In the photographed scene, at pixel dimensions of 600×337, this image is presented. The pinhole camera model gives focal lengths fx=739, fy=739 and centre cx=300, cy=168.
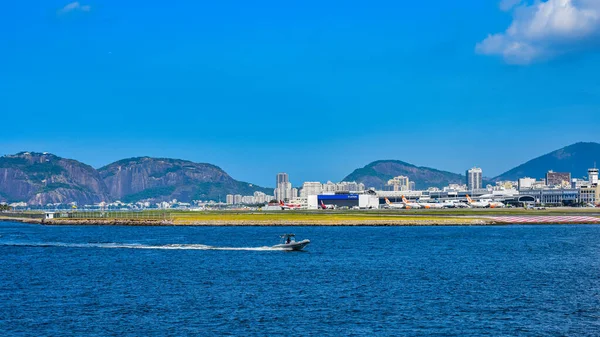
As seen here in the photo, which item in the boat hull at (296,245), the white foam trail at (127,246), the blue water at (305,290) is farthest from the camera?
the white foam trail at (127,246)

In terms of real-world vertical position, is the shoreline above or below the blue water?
above

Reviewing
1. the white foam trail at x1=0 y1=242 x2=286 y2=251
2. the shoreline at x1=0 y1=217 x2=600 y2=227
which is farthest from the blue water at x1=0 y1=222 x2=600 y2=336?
the shoreline at x1=0 y1=217 x2=600 y2=227

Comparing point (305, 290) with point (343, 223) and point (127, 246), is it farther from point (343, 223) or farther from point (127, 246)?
point (343, 223)

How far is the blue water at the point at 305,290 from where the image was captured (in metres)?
33.2

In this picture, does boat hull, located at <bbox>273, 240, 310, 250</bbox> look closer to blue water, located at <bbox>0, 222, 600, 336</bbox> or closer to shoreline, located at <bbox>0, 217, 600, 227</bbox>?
blue water, located at <bbox>0, 222, 600, 336</bbox>

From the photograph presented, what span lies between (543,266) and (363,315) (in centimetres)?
2508

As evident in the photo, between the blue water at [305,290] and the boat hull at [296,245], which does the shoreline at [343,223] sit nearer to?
the blue water at [305,290]

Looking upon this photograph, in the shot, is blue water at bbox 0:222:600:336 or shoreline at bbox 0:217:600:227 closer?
blue water at bbox 0:222:600:336

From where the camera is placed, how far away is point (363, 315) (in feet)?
116

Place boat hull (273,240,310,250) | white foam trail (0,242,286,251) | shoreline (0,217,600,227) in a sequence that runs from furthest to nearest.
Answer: shoreline (0,217,600,227) < white foam trail (0,242,286,251) < boat hull (273,240,310,250)

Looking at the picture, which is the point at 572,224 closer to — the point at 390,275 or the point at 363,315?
the point at 390,275

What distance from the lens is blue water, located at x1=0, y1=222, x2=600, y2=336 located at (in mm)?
33156

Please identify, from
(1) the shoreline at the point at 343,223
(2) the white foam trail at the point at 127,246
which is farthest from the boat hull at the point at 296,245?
(1) the shoreline at the point at 343,223

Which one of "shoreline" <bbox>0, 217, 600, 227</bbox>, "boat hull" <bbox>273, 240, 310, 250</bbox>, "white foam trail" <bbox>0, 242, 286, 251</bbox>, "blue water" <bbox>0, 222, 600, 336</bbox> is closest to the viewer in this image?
"blue water" <bbox>0, 222, 600, 336</bbox>
